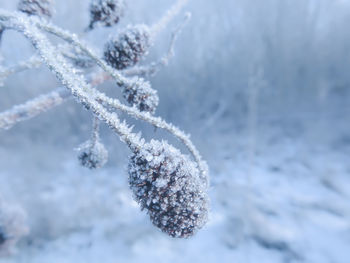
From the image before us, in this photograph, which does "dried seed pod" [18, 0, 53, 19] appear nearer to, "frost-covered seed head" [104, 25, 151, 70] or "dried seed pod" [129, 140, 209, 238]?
"frost-covered seed head" [104, 25, 151, 70]

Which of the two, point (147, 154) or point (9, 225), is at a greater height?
point (9, 225)

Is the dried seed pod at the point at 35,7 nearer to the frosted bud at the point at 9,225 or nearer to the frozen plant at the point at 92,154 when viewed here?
the frozen plant at the point at 92,154

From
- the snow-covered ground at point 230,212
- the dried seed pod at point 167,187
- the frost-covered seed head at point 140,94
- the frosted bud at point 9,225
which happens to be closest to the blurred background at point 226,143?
the snow-covered ground at point 230,212

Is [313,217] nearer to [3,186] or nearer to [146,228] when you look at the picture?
[146,228]

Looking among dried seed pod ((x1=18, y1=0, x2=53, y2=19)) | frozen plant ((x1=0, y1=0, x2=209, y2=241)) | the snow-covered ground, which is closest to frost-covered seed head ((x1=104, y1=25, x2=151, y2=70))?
frozen plant ((x1=0, y1=0, x2=209, y2=241))

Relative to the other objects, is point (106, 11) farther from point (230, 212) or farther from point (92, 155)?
point (230, 212)

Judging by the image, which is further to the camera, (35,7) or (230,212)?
(230,212)

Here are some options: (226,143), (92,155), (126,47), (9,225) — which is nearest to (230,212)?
(226,143)

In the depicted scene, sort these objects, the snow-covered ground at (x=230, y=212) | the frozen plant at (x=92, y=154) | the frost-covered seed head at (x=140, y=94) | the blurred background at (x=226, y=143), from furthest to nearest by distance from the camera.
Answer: the blurred background at (x=226, y=143), the snow-covered ground at (x=230, y=212), the frozen plant at (x=92, y=154), the frost-covered seed head at (x=140, y=94)
